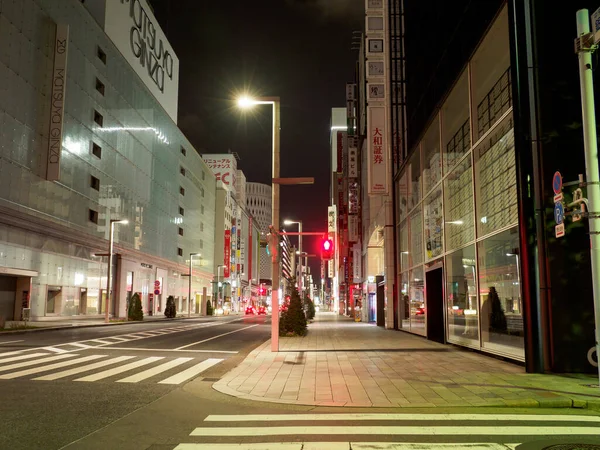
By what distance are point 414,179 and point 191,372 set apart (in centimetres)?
1617

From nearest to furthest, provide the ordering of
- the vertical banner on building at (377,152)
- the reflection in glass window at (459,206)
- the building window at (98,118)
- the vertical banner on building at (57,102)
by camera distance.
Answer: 1. the reflection in glass window at (459,206)
2. the vertical banner on building at (377,152)
3. the vertical banner on building at (57,102)
4. the building window at (98,118)

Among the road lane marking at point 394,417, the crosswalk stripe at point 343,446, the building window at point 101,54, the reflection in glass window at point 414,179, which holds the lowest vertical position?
the road lane marking at point 394,417

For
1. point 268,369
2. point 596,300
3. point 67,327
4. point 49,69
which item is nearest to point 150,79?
point 49,69

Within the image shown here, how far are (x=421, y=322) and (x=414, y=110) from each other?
10.00 metres

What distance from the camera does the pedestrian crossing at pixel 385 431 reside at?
5820 millimetres

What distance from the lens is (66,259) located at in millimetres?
43062

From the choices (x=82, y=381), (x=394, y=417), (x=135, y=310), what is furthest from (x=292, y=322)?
(x=135, y=310)

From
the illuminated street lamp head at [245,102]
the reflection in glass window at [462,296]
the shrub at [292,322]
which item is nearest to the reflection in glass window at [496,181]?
the reflection in glass window at [462,296]

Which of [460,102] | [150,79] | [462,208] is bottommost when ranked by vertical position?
[462,208]

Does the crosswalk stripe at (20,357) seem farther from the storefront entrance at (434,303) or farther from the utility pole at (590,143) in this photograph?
the storefront entrance at (434,303)

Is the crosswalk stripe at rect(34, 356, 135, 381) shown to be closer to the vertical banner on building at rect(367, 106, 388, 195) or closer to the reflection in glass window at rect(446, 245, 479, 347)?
the reflection in glass window at rect(446, 245, 479, 347)

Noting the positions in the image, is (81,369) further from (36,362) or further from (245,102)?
(245,102)

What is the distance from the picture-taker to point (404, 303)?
28.1m

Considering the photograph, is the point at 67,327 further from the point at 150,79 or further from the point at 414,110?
the point at 150,79
